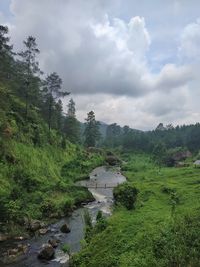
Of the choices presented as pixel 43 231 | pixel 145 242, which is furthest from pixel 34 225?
pixel 145 242

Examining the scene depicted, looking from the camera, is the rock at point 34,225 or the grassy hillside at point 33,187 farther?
the grassy hillside at point 33,187

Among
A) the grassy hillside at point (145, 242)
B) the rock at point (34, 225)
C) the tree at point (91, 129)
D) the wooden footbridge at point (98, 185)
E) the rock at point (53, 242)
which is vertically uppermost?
the tree at point (91, 129)

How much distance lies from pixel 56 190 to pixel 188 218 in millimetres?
32209

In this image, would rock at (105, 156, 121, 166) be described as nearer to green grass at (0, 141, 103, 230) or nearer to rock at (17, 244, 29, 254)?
green grass at (0, 141, 103, 230)

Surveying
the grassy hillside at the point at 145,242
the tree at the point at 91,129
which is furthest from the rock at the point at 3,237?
the tree at the point at 91,129

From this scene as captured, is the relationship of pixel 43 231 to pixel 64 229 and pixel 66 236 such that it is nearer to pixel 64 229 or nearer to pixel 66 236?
pixel 64 229

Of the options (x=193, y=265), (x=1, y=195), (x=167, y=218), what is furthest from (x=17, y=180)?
(x=193, y=265)

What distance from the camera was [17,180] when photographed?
53.1 metres

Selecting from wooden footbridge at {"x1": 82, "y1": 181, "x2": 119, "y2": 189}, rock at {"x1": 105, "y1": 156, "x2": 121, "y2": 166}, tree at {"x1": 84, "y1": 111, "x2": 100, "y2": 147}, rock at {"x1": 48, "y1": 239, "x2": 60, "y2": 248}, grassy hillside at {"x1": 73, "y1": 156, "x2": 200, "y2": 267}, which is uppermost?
tree at {"x1": 84, "y1": 111, "x2": 100, "y2": 147}

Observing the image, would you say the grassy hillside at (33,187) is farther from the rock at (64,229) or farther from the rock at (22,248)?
the rock at (64,229)

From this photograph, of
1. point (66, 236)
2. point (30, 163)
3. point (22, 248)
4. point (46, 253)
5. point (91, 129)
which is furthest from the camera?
point (91, 129)

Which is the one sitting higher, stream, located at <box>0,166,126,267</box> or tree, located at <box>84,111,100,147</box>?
tree, located at <box>84,111,100,147</box>

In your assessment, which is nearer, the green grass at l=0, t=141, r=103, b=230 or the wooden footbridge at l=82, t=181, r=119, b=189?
the green grass at l=0, t=141, r=103, b=230

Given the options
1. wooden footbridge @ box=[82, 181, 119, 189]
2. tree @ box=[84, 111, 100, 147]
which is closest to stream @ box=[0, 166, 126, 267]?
wooden footbridge @ box=[82, 181, 119, 189]
